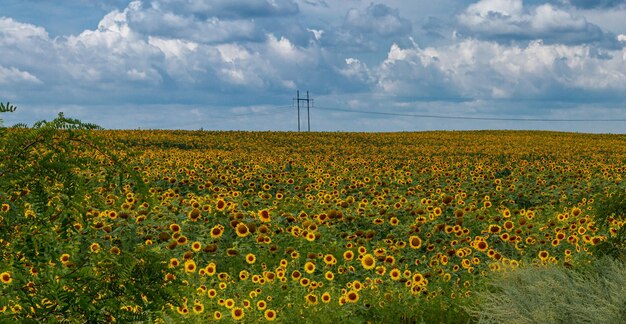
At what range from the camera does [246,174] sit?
14.2 meters

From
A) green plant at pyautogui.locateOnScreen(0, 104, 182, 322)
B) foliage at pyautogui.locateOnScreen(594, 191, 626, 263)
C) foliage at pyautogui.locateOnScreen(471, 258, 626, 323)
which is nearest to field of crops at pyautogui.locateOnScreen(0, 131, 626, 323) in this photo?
green plant at pyautogui.locateOnScreen(0, 104, 182, 322)

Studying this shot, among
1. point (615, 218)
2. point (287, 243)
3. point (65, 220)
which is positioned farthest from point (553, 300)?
point (287, 243)

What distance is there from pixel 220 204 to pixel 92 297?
6511mm

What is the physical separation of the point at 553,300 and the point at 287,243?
417 centimetres

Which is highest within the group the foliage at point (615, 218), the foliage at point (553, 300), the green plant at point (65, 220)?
the green plant at point (65, 220)

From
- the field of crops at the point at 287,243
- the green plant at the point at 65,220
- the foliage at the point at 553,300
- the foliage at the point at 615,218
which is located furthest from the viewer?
the foliage at the point at 615,218

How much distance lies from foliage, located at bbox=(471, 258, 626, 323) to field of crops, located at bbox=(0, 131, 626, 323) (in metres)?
0.39

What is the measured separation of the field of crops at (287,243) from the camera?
2.90 meters

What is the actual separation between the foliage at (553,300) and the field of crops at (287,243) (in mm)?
394

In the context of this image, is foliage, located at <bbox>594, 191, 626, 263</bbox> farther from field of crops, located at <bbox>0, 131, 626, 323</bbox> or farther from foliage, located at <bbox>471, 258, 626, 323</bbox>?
foliage, located at <bbox>471, 258, 626, 323</bbox>

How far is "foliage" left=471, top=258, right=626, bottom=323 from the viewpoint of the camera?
484 cm

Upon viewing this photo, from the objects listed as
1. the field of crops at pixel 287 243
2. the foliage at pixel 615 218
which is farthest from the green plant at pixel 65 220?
the foliage at pixel 615 218

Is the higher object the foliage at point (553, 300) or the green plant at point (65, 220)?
the green plant at point (65, 220)

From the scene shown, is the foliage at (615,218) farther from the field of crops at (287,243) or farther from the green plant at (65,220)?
the green plant at (65,220)
